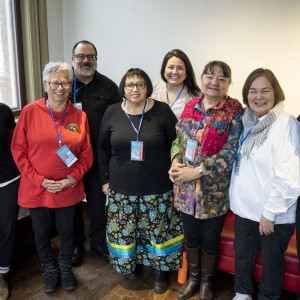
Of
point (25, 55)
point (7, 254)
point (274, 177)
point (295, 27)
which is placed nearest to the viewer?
point (274, 177)

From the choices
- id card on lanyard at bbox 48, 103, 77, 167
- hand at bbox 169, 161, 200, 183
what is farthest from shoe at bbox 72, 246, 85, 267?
hand at bbox 169, 161, 200, 183

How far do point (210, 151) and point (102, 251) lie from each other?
1392mm

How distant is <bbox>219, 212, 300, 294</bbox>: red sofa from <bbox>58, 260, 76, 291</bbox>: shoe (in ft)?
3.48

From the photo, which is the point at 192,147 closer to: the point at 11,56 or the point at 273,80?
the point at 273,80

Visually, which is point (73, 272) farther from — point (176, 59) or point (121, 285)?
point (176, 59)

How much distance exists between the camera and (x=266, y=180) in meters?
1.71

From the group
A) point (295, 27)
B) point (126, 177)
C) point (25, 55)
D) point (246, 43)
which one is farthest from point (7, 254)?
point (295, 27)

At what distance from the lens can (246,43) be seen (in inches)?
120

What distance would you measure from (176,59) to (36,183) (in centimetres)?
126

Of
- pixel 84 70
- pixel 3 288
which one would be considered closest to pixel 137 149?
pixel 84 70

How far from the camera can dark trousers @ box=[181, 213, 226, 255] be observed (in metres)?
2.00

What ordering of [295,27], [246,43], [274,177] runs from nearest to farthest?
[274,177] → [295,27] → [246,43]

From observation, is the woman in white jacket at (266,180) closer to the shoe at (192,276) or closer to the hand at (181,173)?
the hand at (181,173)

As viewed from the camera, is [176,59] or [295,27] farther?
[295,27]
